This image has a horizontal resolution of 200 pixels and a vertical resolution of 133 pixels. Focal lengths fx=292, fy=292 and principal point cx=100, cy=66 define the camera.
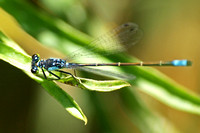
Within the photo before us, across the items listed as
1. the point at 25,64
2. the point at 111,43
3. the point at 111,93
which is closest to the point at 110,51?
the point at 111,43

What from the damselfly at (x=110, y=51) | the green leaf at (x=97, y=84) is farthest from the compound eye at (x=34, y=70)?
the green leaf at (x=97, y=84)

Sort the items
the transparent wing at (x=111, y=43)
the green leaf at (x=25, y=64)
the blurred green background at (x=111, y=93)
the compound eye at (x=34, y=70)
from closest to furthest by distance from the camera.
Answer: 1. the green leaf at (x=25, y=64)
2. the compound eye at (x=34, y=70)
3. the transparent wing at (x=111, y=43)
4. the blurred green background at (x=111, y=93)

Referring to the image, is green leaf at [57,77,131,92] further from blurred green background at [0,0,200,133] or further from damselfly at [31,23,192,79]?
blurred green background at [0,0,200,133]

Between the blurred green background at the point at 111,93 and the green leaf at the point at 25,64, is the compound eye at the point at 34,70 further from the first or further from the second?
the blurred green background at the point at 111,93

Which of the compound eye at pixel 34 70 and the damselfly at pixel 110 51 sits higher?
the damselfly at pixel 110 51

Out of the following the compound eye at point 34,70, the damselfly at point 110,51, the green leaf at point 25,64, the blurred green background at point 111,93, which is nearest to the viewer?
the green leaf at point 25,64

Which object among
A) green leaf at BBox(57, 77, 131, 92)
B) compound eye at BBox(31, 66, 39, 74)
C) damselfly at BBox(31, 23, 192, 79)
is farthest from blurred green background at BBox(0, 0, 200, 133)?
green leaf at BBox(57, 77, 131, 92)

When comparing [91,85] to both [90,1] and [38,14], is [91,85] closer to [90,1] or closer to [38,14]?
[38,14]

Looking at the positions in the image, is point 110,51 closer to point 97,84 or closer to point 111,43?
point 111,43
